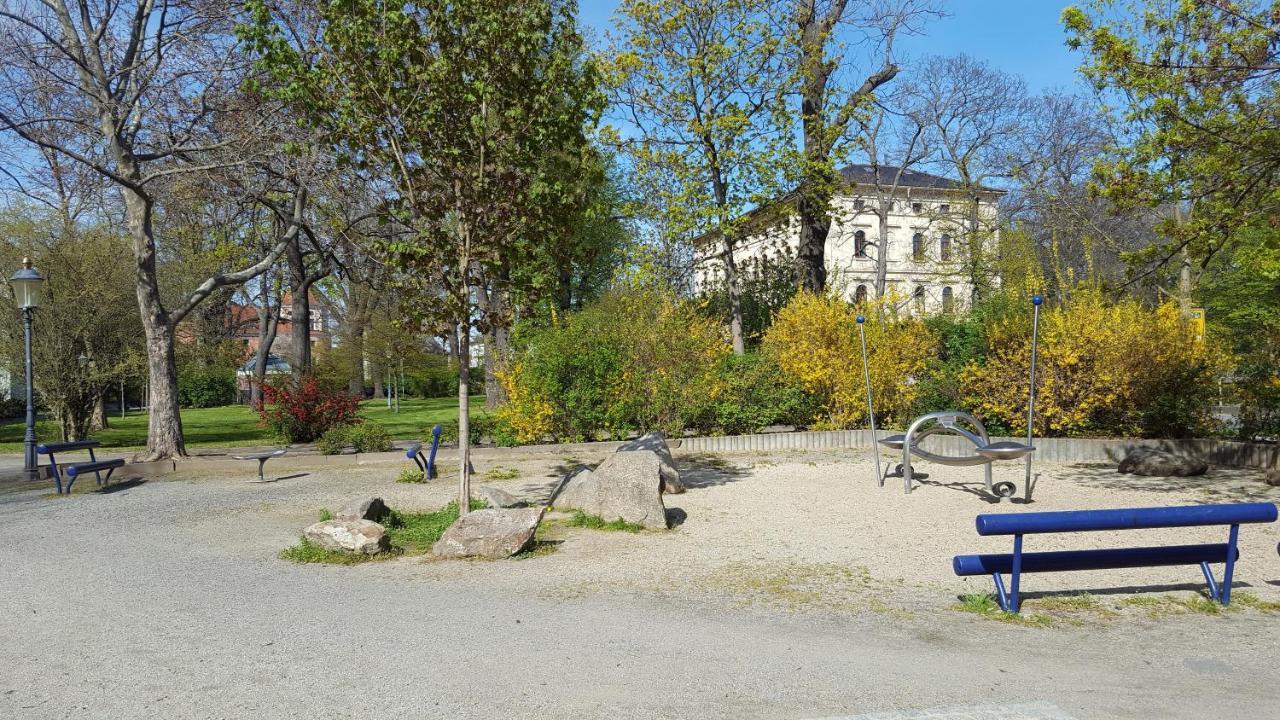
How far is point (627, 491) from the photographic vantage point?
28.0 ft

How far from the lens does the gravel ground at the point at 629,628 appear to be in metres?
4.06

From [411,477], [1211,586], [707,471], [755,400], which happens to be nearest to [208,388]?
→ [411,477]

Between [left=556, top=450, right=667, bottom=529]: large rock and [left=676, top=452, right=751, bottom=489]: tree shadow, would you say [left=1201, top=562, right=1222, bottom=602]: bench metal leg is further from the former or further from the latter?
[left=676, top=452, right=751, bottom=489]: tree shadow

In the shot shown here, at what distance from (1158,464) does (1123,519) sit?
6.51 metres

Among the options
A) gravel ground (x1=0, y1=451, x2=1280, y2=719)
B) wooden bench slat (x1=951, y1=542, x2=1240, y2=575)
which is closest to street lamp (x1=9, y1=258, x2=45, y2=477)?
gravel ground (x1=0, y1=451, x2=1280, y2=719)

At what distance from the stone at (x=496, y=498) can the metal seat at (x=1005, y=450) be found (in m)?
5.18

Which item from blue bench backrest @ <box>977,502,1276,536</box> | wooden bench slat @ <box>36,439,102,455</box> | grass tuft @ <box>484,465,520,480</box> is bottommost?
grass tuft @ <box>484,465,520,480</box>

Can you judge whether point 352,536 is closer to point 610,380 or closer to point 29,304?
point 610,380

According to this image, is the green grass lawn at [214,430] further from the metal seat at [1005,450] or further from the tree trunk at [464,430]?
the metal seat at [1005,450]

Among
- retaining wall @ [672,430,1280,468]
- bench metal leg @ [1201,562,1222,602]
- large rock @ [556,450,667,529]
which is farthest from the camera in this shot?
retaining wall @ [672,430,1280,468]

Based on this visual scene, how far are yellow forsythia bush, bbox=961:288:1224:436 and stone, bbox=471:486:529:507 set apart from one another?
25.8ft

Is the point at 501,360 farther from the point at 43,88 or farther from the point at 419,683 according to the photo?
the point at 419,683

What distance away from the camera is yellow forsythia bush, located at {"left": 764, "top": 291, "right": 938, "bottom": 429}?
47.7 feet

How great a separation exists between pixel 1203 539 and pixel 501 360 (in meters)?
11.1
